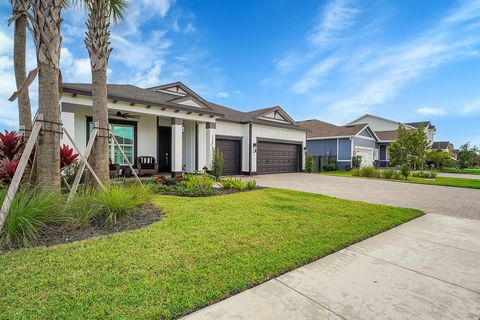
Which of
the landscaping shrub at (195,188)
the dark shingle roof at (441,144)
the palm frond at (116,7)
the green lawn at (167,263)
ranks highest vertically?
the palm frond at (116,7)

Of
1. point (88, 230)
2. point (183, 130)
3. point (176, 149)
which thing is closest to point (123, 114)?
point (176, 149)

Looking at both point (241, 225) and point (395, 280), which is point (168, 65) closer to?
point (241, 225)

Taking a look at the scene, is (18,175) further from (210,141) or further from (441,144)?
(441,144)

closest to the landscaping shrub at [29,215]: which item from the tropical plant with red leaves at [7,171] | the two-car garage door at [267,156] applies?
the tropical plant with red leaves at [7,171]

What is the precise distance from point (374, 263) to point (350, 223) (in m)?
1.66

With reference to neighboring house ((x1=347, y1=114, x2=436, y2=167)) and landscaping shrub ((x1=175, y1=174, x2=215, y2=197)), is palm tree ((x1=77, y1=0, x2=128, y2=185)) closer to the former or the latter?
landscaping shrub ((x1=175, y1=174, x2=215, y2=197))

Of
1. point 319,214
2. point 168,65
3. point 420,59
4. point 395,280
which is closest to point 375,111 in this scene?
point 420,59

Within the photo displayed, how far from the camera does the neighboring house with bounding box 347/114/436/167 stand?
2928 centimetres

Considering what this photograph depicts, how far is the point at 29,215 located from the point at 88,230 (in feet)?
2.71

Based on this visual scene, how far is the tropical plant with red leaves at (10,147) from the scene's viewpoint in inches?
212

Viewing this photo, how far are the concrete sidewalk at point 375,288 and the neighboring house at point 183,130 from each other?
383 inches

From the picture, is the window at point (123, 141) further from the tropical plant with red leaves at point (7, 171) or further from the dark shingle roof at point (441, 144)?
the dark shingle roof at point (441, 144)

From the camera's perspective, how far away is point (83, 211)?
13.1 feet

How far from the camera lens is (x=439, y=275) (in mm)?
2773
